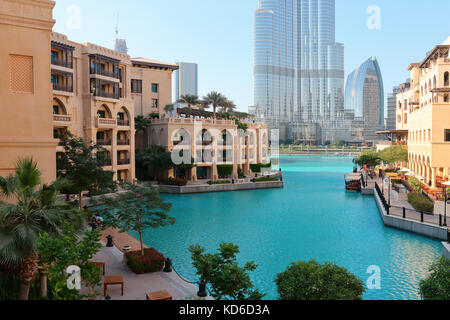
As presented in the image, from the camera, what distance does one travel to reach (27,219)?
9.35m

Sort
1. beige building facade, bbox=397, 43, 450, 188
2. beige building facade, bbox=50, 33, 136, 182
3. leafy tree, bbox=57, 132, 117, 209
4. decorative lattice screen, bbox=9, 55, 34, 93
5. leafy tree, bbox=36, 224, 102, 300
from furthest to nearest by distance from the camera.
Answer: beige building facade, bbox=50, 33, 136, 182 → beige building facade, bbox=397, 43, 450, 188 → leafy tree, bbox=57, 132, 117, 209 → decorative lattice screen, bbox=9, 55, 34, 93 → leafy tree, bbox=36, 224, 102, 300

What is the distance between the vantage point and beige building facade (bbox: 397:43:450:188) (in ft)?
121

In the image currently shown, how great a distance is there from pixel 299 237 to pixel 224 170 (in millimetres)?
32043

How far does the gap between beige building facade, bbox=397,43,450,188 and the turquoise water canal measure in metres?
7.78

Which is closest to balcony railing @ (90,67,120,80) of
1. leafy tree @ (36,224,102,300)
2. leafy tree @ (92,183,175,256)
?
leafy tree @ (92,183,175,256)

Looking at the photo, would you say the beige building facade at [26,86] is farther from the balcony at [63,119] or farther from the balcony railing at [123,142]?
the balcony railing at [123,142]

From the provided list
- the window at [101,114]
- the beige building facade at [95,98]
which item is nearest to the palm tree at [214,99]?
the beige building facade at [95,98]

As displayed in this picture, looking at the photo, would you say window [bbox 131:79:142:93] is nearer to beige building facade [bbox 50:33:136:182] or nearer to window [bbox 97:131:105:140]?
beige building facade [bbox 50:33:136:182]

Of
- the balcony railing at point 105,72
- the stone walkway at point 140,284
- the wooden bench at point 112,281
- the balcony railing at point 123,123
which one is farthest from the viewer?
the balcony railing at point 123,123

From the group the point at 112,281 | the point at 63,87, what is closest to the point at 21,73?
the point at 112,281

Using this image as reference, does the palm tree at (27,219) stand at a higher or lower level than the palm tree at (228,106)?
lower

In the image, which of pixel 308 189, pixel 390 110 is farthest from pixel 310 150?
pixel 308 189

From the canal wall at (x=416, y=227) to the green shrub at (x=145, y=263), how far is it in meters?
18.1

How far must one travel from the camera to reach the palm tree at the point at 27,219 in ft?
29.6
